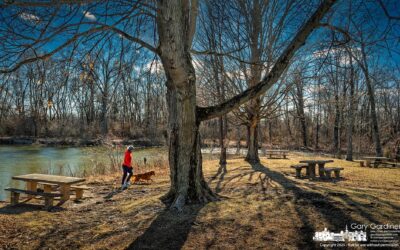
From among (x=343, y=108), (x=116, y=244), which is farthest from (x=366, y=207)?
(x=343, y=108)

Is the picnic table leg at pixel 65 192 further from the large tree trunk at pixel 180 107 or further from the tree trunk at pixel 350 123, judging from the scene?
the tree trunk at pixel 350 123

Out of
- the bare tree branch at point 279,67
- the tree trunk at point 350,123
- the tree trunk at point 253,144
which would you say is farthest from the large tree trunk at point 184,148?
the tree trunk at point 350,123

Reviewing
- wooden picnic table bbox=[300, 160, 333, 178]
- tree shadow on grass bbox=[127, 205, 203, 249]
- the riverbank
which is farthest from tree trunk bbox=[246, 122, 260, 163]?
the riverbank

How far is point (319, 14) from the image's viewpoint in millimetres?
4648

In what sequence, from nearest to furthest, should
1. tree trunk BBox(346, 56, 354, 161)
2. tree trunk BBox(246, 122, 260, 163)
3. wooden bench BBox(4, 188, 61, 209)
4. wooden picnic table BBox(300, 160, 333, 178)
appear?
1. wooden bench BBox(4, 188, 61, 209)
2. wooden picnic table BBox(300, 160, 333, 178)
3. tree trunk BBox(246, 122, 260, 163)
4. tree trunk BBox(346, 56, 354, 161)

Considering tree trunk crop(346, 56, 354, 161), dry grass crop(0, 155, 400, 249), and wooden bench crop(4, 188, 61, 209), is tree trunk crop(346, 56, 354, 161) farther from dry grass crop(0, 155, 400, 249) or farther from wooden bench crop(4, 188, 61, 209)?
wooden bench crop(4, 188, 61, 209)

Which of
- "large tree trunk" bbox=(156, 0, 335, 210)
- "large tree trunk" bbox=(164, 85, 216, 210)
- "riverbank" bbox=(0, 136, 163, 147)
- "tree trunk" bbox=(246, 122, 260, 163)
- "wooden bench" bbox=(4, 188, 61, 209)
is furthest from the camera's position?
"riverbank" bbox=(0, 136, 163, 147)

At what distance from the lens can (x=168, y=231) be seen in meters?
4.18

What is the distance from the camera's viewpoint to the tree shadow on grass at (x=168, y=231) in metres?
3.72

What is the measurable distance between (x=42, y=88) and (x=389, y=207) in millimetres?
6351

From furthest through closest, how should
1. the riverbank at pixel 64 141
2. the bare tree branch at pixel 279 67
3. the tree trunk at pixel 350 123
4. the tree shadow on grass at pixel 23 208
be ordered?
the riverbank at pixel 64 141, the tree trunk at pixel 350 123, the tree shadow on grass at pixel 23 208, the bare tree branch at pixel 279 67

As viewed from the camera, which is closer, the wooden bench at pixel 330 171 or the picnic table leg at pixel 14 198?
the picnic table leg at pixel 14 198

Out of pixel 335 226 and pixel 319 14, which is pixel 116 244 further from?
pixel 319 14

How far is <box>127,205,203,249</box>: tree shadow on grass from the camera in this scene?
12.2ft
